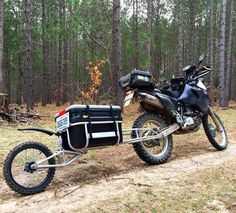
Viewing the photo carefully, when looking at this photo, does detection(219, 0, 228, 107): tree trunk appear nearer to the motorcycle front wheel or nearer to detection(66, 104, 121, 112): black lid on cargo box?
the motorcycle front wheel

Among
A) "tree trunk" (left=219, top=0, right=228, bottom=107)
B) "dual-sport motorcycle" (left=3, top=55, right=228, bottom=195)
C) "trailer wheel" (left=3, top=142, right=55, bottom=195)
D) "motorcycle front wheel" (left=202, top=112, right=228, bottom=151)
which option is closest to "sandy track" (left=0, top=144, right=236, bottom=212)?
"trailer wheel" (left=3, top=142, right=55, bottom=195)

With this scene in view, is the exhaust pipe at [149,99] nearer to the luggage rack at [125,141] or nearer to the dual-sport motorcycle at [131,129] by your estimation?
the dual-sport motorcycle at [131,129]

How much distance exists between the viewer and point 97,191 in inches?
161

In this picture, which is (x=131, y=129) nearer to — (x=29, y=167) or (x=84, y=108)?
(x=84, y=108)

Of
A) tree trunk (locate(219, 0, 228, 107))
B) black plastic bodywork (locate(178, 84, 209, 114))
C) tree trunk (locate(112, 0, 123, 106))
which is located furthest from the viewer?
tree trunk (locate(219, 0, 228, 107))

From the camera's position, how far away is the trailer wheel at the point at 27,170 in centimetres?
412

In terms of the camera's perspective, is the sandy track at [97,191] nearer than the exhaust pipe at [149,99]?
Yes

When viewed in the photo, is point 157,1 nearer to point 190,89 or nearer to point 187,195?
point 190,89

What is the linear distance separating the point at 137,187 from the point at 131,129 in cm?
115

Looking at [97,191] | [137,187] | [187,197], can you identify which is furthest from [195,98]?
[97,191]

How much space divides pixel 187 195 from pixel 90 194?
1.02m

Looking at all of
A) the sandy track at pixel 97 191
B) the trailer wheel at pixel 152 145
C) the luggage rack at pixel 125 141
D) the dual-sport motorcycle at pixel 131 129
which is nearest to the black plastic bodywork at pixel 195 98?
the dual-sport motorcycle at pixel 131 129

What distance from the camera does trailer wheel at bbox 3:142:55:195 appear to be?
4.12 meters

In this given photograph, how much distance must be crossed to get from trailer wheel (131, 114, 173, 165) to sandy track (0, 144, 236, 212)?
6.2 inches
